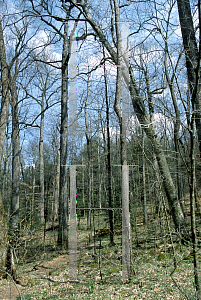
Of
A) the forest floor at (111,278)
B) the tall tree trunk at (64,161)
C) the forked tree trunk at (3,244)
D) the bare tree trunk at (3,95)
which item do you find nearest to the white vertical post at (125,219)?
the forest floor at (111,278)

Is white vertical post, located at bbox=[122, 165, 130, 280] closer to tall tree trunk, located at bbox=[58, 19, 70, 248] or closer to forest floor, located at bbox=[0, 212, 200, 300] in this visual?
forest floor, located at bbox=[0, 212, 200, 300]

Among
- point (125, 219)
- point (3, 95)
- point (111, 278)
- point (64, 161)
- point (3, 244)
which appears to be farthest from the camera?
point (64, 161)

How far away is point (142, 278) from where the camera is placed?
3668 millimetres

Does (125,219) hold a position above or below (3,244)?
above

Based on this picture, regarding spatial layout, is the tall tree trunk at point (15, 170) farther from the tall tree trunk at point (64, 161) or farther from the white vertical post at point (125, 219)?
the white vertical post at point (125, 219)

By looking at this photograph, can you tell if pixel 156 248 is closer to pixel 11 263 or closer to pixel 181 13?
pixel 11 263

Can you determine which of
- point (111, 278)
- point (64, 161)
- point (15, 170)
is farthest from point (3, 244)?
point (15, 170)

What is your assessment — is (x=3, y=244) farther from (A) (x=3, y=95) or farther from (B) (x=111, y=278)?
(A) (x=3, y=95)

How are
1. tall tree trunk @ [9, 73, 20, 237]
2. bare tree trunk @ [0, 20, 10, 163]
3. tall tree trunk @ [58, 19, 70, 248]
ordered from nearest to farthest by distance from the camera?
1. bare tree trunk @ [0, 20, 10, 163]
2. tall tree trunk @ [58, 19, 70, 248]
3. tall tree trunk @ [9, 73, 20, 237]

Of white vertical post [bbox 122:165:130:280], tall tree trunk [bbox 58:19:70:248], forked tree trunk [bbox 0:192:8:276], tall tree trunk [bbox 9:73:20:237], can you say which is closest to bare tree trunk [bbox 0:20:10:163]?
tall tree trunk [bbox 9:73:20:237]

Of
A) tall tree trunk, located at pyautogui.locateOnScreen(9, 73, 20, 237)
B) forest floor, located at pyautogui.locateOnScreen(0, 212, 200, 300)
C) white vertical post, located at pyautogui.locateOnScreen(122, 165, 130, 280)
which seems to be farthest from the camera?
tall tree trunk, located at pyautogui.locateOnScreen(9, 73, 20, 237)

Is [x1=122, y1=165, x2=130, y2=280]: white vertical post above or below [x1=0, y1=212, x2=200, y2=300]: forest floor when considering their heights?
above

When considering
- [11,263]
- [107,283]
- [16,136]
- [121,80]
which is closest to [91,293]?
[107,283]

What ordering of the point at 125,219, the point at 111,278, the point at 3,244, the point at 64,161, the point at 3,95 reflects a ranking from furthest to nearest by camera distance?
the point at 64,161
the point at 3,95
the point at 3,244
the point at 111,278
the point at 125,219
